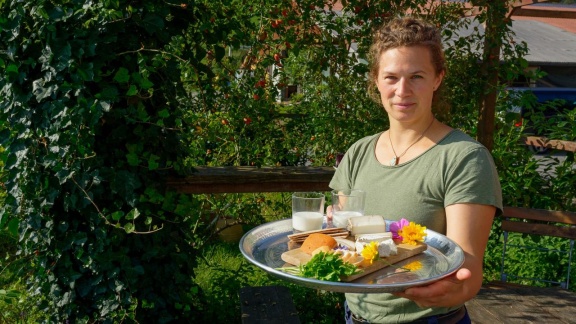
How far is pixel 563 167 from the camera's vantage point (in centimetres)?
525

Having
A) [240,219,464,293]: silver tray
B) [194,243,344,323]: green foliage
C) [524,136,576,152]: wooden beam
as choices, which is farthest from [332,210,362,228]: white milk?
[524,136,576,152]: wooden beam

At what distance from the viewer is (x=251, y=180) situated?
365 centimetres


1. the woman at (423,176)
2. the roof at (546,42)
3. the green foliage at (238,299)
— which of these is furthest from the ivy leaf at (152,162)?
the roof at (546,42)

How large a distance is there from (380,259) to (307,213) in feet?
1.04

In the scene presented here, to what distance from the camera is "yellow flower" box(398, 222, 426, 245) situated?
1.85 metres

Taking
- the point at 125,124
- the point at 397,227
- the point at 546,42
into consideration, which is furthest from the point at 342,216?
the point at 546,42

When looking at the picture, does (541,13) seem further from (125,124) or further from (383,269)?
(383,269)

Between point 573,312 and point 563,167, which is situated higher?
point 563,167

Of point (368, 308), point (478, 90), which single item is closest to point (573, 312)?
point (478, 90)

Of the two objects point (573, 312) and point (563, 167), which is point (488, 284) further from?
point (563, 167)

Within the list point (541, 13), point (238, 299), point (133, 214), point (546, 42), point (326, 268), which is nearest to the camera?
point (326, 268)

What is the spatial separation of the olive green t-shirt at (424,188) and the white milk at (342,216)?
0.11 metres

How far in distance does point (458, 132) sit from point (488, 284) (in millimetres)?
2223

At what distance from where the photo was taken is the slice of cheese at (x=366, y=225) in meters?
1.94
